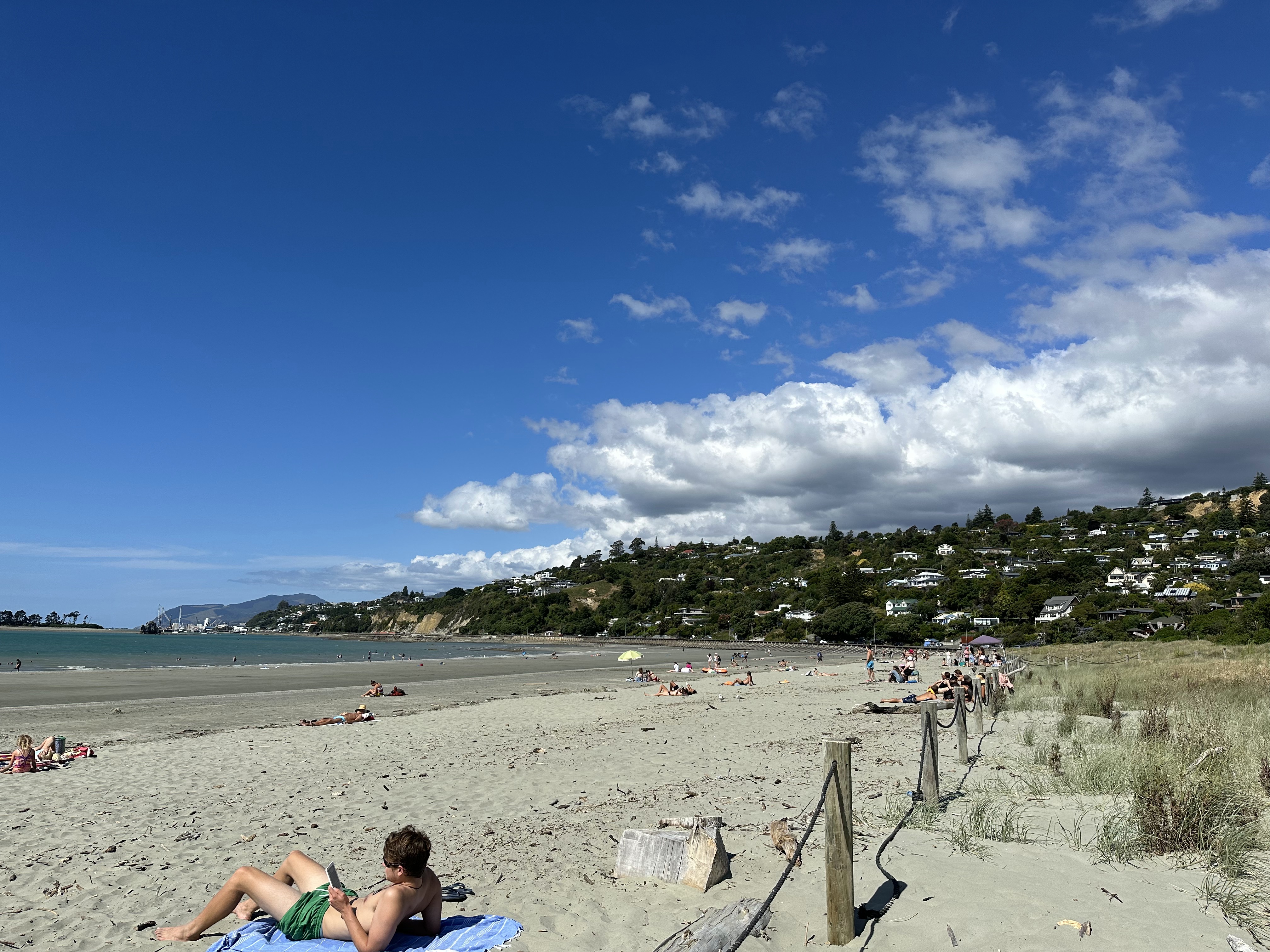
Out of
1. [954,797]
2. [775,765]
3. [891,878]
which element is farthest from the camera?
[775,765]

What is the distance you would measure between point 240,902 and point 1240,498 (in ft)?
533

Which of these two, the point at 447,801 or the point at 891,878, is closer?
the point at 891,878

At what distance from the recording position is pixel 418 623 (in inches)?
6555

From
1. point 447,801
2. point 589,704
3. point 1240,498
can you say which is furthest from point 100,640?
point 1240,498

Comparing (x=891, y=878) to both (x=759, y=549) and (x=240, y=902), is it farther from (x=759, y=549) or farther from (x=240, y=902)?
(x=759, y=549)

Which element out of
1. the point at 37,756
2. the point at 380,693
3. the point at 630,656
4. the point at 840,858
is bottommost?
the point at 630,656

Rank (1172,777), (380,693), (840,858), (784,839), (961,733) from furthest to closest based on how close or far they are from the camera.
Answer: (380,693), (961,733), (1172,777), (784,839), (840,858)

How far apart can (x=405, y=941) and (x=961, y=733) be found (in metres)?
7.84

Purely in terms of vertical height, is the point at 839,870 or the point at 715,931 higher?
the point at 839,870

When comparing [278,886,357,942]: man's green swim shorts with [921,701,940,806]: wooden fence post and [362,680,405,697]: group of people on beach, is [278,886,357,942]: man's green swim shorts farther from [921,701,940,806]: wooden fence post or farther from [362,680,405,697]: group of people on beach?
[362,680,405,697]: group of people on beach

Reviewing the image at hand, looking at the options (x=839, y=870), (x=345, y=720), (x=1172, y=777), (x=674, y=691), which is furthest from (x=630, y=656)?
(x=839, y=870)

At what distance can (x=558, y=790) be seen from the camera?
28.8 feet

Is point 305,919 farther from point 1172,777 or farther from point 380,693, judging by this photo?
point 380,693

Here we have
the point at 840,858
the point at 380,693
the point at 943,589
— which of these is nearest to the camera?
the point at 840,858
